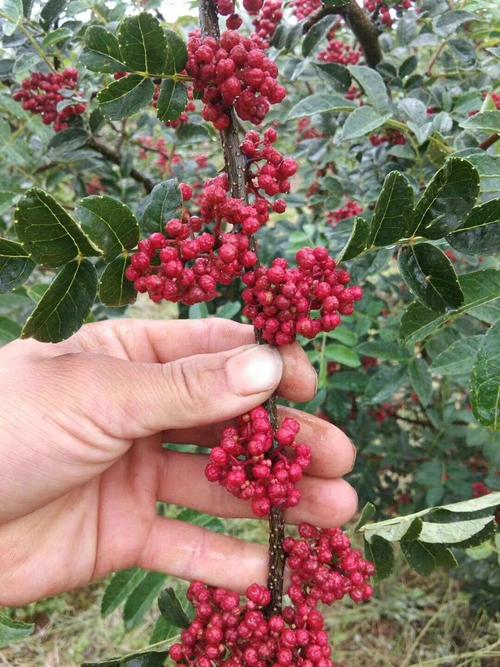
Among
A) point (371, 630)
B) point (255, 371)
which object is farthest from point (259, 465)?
point (371, 630)

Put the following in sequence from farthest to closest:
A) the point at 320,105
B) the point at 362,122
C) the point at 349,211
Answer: the point at 349,211
the point at 320,105
the point at 362,122

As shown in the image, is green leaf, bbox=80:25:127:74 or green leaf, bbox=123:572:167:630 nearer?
green leaf, bbox=80:25:127:74

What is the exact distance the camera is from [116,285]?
1.10m

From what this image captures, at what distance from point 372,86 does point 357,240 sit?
29.9 inches

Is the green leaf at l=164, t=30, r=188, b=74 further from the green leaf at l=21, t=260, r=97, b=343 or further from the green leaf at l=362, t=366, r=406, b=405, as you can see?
the green leaf at l=362, t=366, r=406, b=405

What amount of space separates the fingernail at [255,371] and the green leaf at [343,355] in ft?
2.71

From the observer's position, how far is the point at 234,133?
113 centimetres

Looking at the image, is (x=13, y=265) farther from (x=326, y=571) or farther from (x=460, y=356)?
(x=460, y=356)

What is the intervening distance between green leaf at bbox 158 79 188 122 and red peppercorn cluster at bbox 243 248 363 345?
34 cm

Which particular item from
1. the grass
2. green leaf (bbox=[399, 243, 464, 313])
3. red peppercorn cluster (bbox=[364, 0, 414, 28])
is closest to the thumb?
green leaf (bbox=[399, 243, 464, 313])

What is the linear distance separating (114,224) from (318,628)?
3.10 ft

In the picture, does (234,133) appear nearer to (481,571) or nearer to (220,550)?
(220,550)

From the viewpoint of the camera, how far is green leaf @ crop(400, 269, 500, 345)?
124cm

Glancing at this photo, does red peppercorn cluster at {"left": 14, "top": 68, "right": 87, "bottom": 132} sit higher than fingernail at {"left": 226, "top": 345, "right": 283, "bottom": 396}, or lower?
higher
